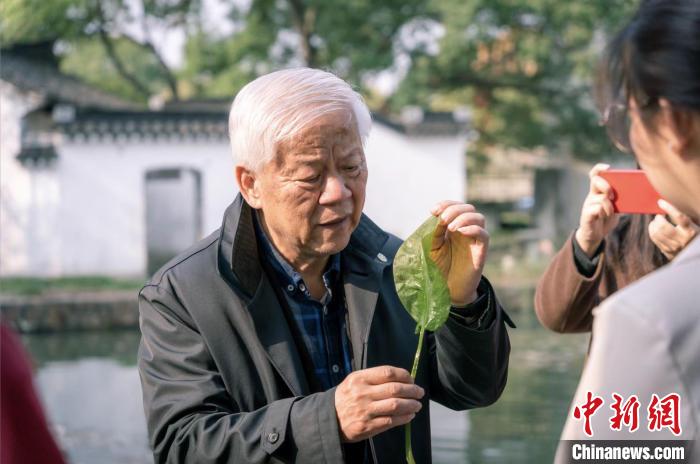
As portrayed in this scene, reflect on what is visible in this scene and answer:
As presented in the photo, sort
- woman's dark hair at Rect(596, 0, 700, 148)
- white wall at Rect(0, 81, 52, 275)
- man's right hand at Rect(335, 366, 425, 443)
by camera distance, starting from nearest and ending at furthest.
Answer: woman's dark hair at Rect(596, 0, 700, 148) → man's right hand at Rect(335, 366, 425, 443) → white wall at Rect(0, 81, 52, 275)

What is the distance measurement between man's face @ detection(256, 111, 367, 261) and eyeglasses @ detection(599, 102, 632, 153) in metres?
0.57

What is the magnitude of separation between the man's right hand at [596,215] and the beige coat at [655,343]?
0.83 meters

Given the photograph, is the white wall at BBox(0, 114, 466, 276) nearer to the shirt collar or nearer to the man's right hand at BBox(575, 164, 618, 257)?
the man's right hand at BBox(575, 164, 618, 257)

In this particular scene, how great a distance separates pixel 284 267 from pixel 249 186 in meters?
0.18

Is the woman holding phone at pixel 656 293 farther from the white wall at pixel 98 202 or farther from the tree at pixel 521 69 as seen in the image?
the white wall at pixel 98 202

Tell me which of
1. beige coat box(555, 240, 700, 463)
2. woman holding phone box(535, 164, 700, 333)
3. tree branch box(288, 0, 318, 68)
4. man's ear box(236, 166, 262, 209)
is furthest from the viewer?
tree branch box(288, 0, 318, 68)

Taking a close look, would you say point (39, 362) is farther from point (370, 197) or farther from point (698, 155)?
point (698, 155)

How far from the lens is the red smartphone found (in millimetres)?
1762

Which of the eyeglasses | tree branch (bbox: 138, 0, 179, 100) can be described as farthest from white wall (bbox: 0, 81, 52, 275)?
the eyeglasses

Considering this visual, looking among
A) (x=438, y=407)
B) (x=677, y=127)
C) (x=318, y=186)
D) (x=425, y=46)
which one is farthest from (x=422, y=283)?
(x=425, y=46)

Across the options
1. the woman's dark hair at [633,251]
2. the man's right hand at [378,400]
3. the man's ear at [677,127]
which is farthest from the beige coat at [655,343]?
the woman's dark hair at [633,251]

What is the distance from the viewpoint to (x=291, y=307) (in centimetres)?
188

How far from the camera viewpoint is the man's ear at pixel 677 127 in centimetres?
113

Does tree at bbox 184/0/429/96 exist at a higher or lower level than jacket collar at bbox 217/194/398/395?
lower
